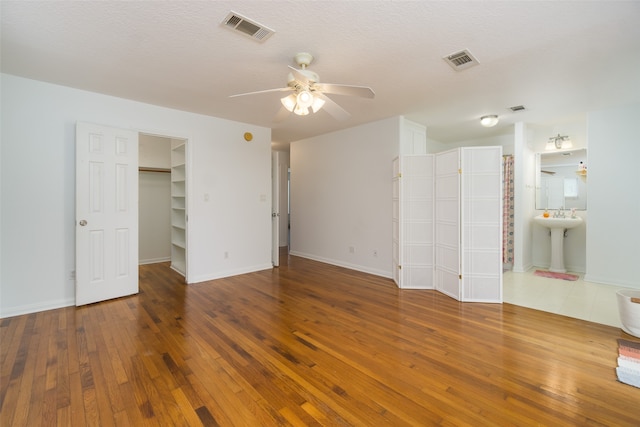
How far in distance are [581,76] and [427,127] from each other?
2.31 m

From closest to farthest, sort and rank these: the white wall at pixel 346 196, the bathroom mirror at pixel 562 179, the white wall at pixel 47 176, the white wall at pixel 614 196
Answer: the white wall at pixel 47 176 < the white wall at pixel 614 196 < the white wall at pixel 346 196 < the bathroom mirror at pixel 562 179

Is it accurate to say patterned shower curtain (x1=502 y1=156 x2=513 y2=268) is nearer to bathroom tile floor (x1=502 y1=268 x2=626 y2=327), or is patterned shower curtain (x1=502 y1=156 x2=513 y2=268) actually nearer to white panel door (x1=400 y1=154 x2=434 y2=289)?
bathroom tile floor (x1=502 y1=268 x2=626 y2=327)

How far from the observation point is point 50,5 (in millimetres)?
1954

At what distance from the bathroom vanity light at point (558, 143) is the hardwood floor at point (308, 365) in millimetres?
A: 3727

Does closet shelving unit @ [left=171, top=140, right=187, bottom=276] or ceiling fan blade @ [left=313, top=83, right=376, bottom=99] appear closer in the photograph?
ceiling fan blade @ [left=313, top=83, right=376, bottom=99]

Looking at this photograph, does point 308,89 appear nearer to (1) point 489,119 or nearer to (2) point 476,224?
(2) point 476,224

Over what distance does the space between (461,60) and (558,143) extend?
4064mm

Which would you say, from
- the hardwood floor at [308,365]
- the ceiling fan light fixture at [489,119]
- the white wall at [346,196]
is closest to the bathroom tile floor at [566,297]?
the hardwood floor at [308,365]

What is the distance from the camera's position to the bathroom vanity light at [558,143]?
524 centimetres

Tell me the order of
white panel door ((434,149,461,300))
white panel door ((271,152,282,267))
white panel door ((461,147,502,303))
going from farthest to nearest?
white panel door ((271,152,282,267)) < white panel door ((434,149,461,300)) < white panel door ((461,147,502,303))

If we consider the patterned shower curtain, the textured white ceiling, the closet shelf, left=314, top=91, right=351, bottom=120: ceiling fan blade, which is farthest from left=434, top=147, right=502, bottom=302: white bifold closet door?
the closet shelf

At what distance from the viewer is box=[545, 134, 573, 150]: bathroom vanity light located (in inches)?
206

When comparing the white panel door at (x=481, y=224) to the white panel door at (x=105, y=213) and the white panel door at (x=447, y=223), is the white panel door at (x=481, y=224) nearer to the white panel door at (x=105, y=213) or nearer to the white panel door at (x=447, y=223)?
the white panel door at (x=447, y=223)

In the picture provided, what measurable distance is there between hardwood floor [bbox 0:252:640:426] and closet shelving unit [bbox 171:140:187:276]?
1.63m
